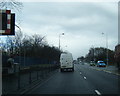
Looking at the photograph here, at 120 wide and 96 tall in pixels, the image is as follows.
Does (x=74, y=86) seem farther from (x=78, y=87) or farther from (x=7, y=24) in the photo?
(x=7, y=24)

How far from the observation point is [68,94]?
11.3 m

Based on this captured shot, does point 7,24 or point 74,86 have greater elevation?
point 7,24

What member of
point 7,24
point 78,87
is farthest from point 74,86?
point 7,24

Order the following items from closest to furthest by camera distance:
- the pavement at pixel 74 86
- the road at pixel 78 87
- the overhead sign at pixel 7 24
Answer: the pavement at pixel 74 86 < the road at pixel 78 87 < the overhead sign at pixel 7 24

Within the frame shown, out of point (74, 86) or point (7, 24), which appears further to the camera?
point (74, 86)

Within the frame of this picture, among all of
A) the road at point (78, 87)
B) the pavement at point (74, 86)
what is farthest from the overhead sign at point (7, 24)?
the road at point (78, 87)

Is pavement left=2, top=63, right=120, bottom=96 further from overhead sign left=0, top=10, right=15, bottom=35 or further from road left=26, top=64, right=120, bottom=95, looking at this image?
overhead sign left=0, top=10, right=15, bottom=35

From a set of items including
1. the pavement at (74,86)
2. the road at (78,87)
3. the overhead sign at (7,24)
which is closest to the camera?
the pavement at (74,86)

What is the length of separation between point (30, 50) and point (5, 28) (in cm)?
5156

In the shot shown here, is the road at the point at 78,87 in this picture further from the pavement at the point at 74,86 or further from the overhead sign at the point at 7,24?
the overhead sign at the point at 7,24

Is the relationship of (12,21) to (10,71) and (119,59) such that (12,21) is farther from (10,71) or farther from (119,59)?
(119,59)

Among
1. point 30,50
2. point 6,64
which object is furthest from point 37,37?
point 6,64

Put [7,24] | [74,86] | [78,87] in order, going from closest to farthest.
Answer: [7,24], [78,87], [74,86]

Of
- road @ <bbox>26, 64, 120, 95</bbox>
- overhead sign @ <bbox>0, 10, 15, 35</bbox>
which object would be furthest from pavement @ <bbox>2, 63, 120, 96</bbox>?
overhead sign @ <bbox>0, 10, 15, 35</bbox>
